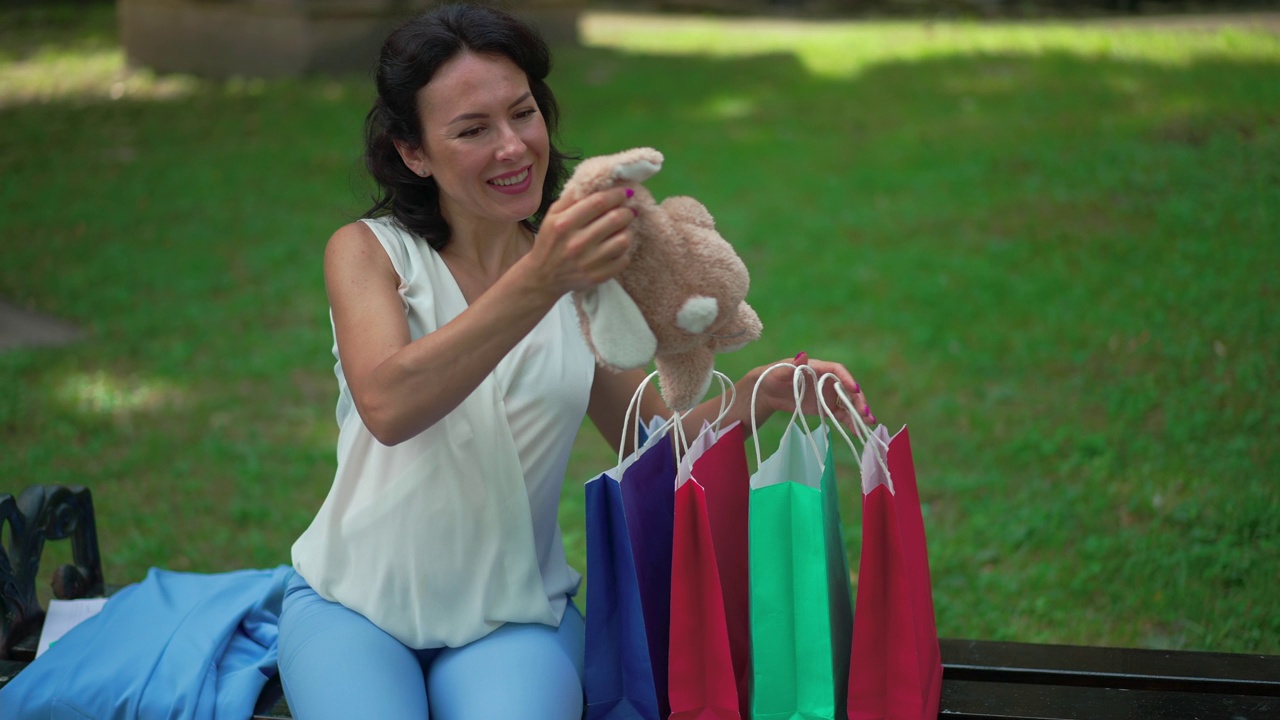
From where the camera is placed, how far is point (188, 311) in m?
5.46

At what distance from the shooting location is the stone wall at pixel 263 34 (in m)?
9.29

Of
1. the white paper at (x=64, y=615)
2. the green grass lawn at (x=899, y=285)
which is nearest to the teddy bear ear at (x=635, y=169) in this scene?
the white paper at (x=64, y=615)

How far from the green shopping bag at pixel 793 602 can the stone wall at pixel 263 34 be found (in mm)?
8142

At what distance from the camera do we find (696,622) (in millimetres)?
1854

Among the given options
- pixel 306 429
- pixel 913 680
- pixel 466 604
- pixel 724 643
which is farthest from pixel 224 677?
pixel 306 429

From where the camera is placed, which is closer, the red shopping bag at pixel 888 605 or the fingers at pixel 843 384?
the red shopping bag at pixel 888 605

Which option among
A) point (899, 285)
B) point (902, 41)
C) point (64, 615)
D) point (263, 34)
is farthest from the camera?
point (902, 41)

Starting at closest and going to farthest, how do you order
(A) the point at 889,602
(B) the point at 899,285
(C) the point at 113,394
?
(A) the point at 889,602
(C) the point at 113,394
(B) the point at 899,285

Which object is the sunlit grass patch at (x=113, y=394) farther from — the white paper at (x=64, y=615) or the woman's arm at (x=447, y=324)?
the woman's arm at (x=447, y=324)

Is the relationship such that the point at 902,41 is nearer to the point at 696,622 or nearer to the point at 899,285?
the point at 899,285

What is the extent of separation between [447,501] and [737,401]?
0.54 meters

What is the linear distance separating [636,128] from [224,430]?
157 inches

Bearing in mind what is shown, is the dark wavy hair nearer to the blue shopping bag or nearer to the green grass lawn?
the blue shopping bag

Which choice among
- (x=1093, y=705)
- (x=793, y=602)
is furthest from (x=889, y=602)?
(x=1093, y=705)
